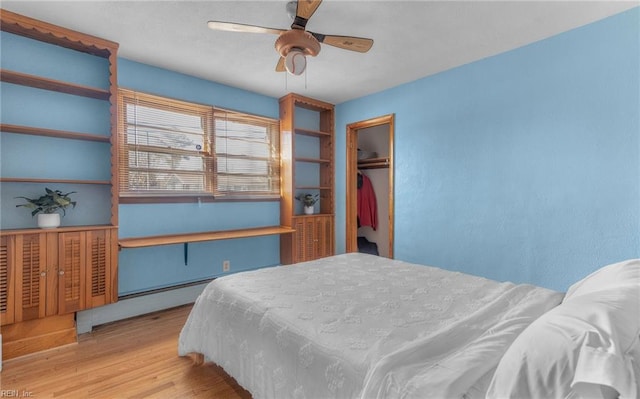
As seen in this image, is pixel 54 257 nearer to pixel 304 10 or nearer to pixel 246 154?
pixel 246 154

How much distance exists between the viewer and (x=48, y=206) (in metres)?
2.34

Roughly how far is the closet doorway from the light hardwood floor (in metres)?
2.57

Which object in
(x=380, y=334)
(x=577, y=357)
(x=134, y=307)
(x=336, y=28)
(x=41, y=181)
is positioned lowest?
(x=134, y=307)

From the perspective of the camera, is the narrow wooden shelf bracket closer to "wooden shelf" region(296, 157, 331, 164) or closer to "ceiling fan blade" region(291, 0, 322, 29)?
"wooden shelf" region(296, 157, 331, 164)

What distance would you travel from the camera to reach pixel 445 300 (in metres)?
1.60

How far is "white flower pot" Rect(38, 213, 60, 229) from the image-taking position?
229 centimetres

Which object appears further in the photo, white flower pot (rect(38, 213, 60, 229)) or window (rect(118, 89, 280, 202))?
window (rect(118, 89, 280, 202))

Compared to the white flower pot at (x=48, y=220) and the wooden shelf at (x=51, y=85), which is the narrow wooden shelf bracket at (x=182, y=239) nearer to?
the white flower pot at (x=48, y=220)

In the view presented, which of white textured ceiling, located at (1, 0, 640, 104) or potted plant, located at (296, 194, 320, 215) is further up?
white textured ceiling, located at (1, 0, 640, 104)

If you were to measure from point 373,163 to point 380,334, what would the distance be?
11.6 feet

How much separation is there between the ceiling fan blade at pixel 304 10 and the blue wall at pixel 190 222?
1.89 m

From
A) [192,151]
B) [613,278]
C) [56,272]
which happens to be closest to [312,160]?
[192,151]

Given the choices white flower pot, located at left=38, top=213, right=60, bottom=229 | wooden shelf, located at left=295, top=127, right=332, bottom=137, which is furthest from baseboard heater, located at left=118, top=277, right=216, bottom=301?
wooden shelf, located at left=295, top=127, right=332, bottom=137

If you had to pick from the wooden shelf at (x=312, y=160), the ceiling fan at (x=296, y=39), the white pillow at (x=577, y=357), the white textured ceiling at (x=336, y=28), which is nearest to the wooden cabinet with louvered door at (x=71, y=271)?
the white textured ceiling at (x=336, y=28)
